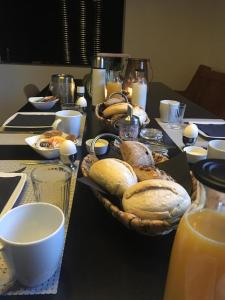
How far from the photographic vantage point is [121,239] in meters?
0.55

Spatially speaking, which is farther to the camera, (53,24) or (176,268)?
(53,24)

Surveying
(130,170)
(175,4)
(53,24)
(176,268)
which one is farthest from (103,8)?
(176,268)

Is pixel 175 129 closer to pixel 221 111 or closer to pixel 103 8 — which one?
pixel 221 111

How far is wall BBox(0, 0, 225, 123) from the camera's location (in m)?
3.35

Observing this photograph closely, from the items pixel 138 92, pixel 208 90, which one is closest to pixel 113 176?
pixel 138 92

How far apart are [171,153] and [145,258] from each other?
50 cm

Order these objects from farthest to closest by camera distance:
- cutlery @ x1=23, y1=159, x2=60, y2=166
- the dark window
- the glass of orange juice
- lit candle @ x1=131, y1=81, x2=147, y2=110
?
the dark window, lit candle @ x1=131, y1=81, x2=147, y2=110, cutlery @ x1=23, y1=159, x2=60, y2=166, the glass of orange juice

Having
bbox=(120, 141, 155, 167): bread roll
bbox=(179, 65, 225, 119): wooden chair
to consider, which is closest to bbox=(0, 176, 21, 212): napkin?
bbox=(120, 141, 155, 167): bread roll

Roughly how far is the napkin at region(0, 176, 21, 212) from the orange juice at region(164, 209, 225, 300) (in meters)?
0.41

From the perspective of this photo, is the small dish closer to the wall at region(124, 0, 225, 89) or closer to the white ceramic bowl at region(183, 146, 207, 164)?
the white ceramic bowl at region(183, 146, 207, 164)

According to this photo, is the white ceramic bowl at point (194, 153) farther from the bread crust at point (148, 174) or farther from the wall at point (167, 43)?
the wall at point (167, 43)

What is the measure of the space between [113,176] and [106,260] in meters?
0.17

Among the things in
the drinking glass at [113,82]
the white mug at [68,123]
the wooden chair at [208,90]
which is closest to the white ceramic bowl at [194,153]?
the white mug at [68,123]

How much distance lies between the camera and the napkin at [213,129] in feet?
3.93
